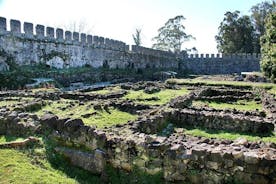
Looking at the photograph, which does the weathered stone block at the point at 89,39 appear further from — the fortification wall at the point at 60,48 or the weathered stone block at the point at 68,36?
the weathered stone block at the point at 68,36

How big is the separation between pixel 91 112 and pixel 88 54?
2341cm

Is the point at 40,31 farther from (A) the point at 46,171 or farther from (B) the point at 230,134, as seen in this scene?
(A) the point at 46,171

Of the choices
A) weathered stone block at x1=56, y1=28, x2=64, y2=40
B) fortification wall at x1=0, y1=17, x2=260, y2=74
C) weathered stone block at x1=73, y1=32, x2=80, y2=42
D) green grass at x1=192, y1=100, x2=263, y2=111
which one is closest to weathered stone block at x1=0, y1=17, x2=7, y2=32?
fortification wall at x1=0, y1=17, x2=260, y2=74

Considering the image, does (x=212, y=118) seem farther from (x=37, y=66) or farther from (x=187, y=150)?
(x=37, y=66)

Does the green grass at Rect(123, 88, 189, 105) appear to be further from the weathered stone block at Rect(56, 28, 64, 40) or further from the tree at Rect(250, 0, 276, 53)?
the tree at Rect(250, 0, 276, 53)

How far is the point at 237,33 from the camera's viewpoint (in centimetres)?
5572

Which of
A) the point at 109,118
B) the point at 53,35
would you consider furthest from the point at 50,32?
the point at 109,118

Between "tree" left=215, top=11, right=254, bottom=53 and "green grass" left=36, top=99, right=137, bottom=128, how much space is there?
4494 cm

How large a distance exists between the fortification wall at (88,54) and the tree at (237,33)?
5.40 meters

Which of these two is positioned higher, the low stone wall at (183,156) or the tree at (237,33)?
the tree at (237,33)

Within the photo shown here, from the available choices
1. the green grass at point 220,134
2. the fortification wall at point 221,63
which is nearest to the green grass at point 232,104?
the green grass at point 220,134

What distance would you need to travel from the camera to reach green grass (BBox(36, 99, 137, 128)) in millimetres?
11109

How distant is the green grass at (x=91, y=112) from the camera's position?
11.1m

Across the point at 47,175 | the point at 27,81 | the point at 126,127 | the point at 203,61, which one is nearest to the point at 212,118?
the point at 126,127
